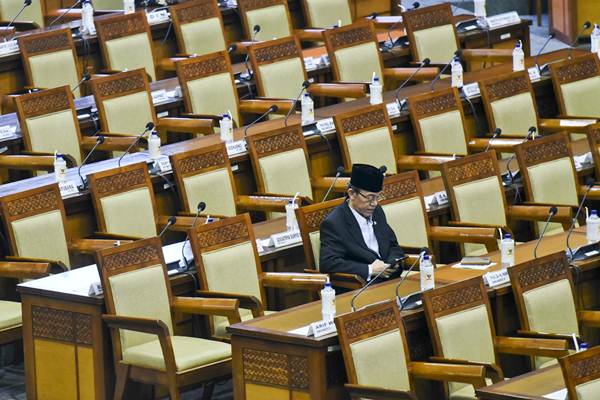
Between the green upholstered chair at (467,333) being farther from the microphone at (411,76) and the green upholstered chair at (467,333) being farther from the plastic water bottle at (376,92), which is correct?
the plastic water bottle at (376,92)

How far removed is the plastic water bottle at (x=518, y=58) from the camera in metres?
6.23

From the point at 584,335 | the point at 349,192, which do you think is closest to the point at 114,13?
the point at 349,192

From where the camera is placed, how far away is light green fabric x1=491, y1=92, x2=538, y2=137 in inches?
230

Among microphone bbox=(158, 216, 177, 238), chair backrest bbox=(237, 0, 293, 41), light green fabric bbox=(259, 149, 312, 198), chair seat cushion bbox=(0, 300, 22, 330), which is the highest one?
chair backrest bbox=(237, 0, 293, 41)

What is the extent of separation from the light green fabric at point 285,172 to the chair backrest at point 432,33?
1.42 metres

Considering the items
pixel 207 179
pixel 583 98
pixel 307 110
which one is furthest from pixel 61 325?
pixel 583 98

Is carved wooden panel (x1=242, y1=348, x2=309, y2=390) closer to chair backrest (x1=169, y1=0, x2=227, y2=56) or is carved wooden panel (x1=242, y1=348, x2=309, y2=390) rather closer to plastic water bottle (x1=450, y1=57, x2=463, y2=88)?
plastic water bottle (x1=450, y1=57, x2=463, y2=88)

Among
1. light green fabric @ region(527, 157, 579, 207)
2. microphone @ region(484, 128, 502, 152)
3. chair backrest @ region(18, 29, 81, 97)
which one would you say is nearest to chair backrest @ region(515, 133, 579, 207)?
light green fabric @ region(527, 157, 579, 207)

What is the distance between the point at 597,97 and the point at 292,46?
121cm

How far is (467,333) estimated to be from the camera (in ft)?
13.3

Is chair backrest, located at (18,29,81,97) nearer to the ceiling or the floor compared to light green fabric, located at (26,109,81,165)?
nearer to the ceiling

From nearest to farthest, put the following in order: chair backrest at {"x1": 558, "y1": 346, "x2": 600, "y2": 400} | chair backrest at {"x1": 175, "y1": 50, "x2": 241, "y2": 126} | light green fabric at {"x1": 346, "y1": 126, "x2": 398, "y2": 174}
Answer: chair backrest at {"x1": 558, "y1": 346, "x2": 600, "y2": 400} → light green fabric at {"x1": 346, "y1": 126, "x2": 398, "y2": 174} → chair backrest at {"x1": 175, "y1": 50, "x2": 241, "y2": 126}

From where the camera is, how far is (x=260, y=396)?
3951mm

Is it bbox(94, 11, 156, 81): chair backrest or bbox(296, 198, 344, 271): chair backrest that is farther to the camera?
bbox(94, 11, 156, 81): chair backrest
